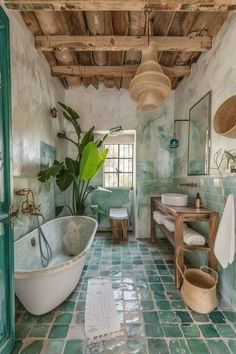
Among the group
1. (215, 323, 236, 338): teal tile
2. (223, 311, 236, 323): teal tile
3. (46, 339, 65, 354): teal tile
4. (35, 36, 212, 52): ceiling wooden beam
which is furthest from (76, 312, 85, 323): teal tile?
(35, 36, 212, 52): ceiling wooden beam

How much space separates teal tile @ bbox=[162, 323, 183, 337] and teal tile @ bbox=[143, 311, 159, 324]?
0.08m

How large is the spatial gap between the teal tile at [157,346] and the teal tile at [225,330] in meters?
0.46

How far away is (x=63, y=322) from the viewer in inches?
61.7

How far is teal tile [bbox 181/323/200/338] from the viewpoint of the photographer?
1456 millimetres

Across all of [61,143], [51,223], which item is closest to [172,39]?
[61,143]

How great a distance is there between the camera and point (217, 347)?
136 cm

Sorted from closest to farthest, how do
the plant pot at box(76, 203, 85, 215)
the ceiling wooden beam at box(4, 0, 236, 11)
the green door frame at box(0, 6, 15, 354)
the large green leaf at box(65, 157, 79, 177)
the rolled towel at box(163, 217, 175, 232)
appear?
1. the green door frame at box(0, 6, 15, 354)
2. the ceiling wooden beam at box(4, 0, 236, 11)
3. the rolled towel at box(163, 217, 175, 232)
4. the large green leaf at box(65, 157, 79, 177)
5. the plant pot at box(76, 203, 85, 215)

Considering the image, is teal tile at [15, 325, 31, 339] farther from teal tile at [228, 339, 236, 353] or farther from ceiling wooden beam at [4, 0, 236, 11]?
ceiling wooden beam at [4, 0, 236, 11]

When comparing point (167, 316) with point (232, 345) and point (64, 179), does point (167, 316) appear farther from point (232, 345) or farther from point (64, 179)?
point (64, 179)

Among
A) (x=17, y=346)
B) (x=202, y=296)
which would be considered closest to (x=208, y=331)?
(x=202, y=296)

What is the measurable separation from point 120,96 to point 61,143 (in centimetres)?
136

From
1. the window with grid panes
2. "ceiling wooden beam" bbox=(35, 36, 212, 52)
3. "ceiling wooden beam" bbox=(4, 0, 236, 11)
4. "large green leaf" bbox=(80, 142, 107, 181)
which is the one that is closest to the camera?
"ceiling wooden beam" bbox=(4, 0, 236, 11)

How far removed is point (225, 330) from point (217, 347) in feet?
0.66

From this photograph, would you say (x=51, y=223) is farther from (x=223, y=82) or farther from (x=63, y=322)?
(x=223, y=82)
